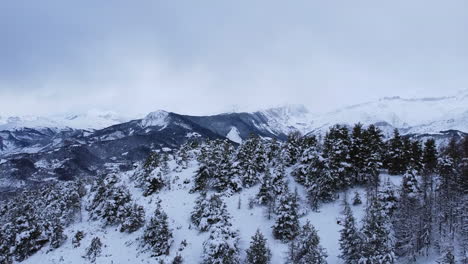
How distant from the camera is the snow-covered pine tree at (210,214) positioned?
3922 cm

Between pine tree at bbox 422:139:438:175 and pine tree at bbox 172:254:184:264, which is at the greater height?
pine tree at bbox 422:139:438:175

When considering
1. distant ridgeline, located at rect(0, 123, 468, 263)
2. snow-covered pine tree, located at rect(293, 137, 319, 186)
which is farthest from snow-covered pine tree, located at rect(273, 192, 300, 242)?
snow-covered pine tree, located at rect(293, 137, 319, 186)

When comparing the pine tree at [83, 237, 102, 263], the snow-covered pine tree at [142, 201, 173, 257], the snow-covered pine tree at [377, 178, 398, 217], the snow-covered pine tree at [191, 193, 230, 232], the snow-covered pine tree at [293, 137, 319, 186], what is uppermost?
the snow-covered pine tree at [293, 137, 319, 186]

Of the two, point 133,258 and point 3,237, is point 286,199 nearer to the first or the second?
point 133,258

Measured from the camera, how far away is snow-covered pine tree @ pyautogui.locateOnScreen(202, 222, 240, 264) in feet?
105

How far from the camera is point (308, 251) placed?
101ft

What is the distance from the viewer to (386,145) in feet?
182

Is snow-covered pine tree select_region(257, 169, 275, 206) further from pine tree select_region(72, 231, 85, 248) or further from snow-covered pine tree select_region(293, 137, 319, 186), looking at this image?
pine tree select_region(72, 231, 85, 248)

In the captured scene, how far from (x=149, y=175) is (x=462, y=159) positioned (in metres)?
53.7

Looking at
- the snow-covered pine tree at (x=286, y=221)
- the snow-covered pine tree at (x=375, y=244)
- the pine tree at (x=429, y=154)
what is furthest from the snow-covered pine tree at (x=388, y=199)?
the pine tree at (x=429, y=154)

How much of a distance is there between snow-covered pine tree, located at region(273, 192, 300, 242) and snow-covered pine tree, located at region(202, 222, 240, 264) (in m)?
7.19

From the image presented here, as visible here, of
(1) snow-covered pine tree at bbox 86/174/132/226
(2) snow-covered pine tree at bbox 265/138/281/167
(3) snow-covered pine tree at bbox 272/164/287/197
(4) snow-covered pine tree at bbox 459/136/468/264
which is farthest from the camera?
(2) snow-covered pine tree at bbox 265/138/281/167

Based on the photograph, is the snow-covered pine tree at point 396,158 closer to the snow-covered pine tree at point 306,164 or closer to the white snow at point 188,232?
the white snow at point 188,232

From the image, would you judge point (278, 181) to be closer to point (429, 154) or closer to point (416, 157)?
point (416, 157)
